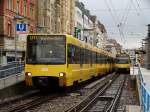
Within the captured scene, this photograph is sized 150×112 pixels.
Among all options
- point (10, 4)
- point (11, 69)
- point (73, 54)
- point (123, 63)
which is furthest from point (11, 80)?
point (123, 63)

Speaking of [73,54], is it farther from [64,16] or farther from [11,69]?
[64,16]

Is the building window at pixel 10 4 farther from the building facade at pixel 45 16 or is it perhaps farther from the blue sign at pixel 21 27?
the blue sign at pixel 21 27

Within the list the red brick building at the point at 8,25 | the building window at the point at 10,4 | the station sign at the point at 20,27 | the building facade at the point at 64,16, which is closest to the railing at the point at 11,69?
the station sign at the point at 20,27

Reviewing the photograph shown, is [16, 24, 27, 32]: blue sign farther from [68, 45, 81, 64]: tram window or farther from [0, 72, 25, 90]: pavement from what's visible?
[68, 45, 81, 64]: tram window

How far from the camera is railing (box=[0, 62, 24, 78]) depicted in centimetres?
2673

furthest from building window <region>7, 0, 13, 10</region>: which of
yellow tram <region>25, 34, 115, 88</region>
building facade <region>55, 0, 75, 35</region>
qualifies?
yellow tram <region>25, 34, 115, 88</region>

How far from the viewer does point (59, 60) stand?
25.2m

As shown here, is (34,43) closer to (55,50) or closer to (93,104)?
(55,50)

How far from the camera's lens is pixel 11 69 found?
2839 cm

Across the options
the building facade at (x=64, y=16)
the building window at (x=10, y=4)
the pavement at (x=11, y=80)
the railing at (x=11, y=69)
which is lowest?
the pavement at (x=11, y=80)

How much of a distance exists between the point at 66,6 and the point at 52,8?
14.1 meters

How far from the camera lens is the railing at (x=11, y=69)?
87.7 ft

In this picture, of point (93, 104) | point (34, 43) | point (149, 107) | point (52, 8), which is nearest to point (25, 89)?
point (34, 43)

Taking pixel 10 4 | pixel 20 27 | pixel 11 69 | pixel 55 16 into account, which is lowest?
pixel 11 69
